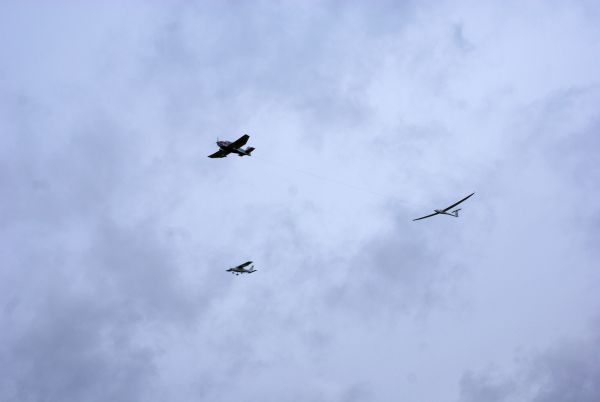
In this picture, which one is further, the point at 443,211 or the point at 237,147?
the point at 443,211

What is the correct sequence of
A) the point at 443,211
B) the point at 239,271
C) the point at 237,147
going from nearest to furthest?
1. the point at 237,147
2. the point at 443,211
3. the point at 239,271

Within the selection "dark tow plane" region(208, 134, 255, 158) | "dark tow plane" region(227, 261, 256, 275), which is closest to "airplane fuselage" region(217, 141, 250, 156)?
"dark tow plane" region(208, 134, 255, 158)

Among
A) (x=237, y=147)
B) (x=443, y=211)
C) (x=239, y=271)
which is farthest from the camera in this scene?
(x=239, y=271)

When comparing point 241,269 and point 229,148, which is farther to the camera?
point 241,269

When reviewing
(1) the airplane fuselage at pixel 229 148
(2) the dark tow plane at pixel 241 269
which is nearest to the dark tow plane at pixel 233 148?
(1) the airplane fuselage at pixel 229 148

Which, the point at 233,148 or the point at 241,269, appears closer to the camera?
the point at 233,148

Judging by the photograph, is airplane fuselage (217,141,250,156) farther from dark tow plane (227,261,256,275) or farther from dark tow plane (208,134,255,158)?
dark tow plane (227,261,256,275)

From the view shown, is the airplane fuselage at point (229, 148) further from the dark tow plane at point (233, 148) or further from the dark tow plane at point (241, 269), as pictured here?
the dark tow plane at point (241, 269)

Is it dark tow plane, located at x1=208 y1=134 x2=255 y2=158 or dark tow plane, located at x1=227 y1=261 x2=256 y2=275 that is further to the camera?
dark tow plane, located at x1=227 y1=261 x2=256 y2=275

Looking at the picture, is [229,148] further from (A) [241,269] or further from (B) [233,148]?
(A) [241,269]

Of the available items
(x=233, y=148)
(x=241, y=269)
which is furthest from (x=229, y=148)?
(x=241, y=269)

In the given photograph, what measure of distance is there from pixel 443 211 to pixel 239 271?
56867 millimetres

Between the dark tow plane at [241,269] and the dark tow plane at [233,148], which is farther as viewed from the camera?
the dark tow plane at [241,269]

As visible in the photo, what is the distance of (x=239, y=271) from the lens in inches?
6634
